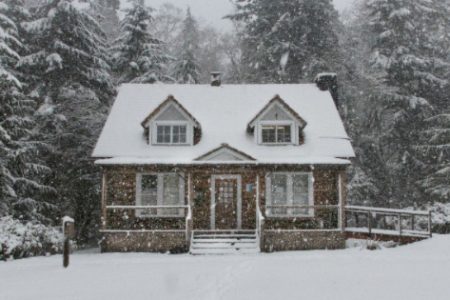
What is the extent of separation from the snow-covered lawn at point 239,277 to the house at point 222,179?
99.5 inches

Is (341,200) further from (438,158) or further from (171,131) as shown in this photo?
(438,158)

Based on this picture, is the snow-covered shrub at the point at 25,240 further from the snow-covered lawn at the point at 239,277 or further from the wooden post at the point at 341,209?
the wooden post at the point at 341,209

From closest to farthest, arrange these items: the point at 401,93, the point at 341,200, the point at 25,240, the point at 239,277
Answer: the point at 239,277 < the point at 25,240 < the point at 341,200 < the point at 401,93

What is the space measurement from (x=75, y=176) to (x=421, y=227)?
57.0 feet

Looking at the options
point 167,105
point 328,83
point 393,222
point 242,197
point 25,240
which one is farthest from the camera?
point 393,222

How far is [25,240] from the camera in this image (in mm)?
17469

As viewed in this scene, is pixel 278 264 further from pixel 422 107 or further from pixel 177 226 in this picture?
pixel 422 107

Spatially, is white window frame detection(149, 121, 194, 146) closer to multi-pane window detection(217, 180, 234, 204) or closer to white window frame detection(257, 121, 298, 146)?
multi-pane window detection(217, 180, 234, 204)

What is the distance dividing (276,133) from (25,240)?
1098 cm

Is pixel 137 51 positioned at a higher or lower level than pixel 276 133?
higher

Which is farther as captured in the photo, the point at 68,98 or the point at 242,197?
the point at 68,98

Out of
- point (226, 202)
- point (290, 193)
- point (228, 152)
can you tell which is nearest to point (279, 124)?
point (290, 193)

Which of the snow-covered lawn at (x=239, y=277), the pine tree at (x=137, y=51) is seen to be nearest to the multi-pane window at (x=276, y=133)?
the snow-covered lawn at (x=239, y=277)

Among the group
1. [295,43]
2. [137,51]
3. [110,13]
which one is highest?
[110,13]
